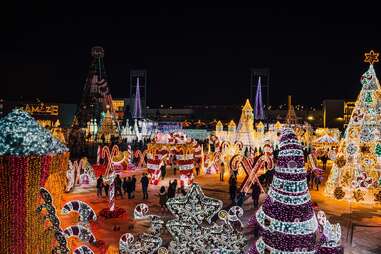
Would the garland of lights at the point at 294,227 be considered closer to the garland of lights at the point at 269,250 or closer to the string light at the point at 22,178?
the garland of lights at the point at 269,250

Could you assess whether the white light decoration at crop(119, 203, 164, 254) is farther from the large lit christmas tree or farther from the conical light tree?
the large lit christmas tree

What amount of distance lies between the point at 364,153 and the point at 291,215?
12.0 metres

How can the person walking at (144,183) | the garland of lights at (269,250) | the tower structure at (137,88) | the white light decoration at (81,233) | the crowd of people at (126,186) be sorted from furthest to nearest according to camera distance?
1. the tower structure at (137,88)
2. the crowd of people at (126,186)
3. the person walking at (144,183)
4. the white light decoration at (81,233)
5. the garland of lights at (269,250)

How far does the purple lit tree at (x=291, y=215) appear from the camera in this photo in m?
6.43

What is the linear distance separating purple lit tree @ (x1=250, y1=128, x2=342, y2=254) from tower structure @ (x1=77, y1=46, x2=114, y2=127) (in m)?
28.1

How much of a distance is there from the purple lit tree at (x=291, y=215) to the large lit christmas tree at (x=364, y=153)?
10738 millimetres

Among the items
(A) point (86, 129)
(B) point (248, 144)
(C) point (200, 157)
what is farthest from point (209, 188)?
(A) point (86, 129)

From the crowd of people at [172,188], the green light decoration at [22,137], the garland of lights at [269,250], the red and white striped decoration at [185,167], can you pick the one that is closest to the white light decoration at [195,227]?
the garland of lights at [269,250]

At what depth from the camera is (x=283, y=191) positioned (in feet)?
21.7

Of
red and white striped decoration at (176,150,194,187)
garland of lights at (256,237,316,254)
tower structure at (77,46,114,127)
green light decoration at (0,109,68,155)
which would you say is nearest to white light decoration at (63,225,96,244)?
green light decoration at (0,109,68,155)

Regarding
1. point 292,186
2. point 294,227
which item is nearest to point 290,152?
point 292,186

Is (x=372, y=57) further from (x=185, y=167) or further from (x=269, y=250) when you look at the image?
(x=269, y=250)

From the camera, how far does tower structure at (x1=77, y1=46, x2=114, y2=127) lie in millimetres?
32844

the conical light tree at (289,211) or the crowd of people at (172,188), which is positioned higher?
the conical light tree at (289,211)
